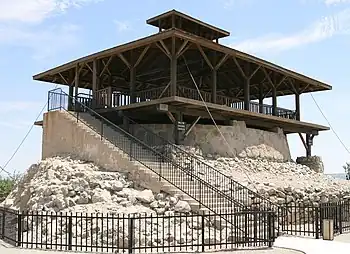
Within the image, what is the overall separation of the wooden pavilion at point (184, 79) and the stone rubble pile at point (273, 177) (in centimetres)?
198

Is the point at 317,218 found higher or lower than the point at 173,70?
lower

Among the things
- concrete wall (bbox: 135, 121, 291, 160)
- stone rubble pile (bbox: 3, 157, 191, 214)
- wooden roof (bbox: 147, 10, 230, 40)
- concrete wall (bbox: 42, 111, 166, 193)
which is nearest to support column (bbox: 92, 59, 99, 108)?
concrete wall (bbox: 42, 111, 166, 193)

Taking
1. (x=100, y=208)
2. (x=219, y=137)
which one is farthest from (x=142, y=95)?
(x=100, y=208)

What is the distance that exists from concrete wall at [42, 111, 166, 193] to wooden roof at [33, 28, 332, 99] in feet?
13.3

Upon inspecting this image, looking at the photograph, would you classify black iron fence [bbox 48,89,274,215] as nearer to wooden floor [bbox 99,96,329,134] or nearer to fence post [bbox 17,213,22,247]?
wooden floor [bbox 99,96,329,134]

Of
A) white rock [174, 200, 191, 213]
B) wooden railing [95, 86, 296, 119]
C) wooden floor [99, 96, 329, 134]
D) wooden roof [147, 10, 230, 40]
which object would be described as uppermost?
wooden roof [147, 10, 230, 40]

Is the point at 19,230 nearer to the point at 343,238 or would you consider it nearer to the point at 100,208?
the point at 100,208

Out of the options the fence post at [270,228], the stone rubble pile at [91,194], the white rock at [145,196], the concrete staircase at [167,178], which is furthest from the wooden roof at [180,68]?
the fence post at [270,228]

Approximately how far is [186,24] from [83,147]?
10114mm

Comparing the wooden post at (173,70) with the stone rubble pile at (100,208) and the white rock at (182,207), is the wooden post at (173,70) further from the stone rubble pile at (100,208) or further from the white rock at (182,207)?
the white rock at (182,207)

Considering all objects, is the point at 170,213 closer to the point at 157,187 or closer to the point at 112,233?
the point at 157,187

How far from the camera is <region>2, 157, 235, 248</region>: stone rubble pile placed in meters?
13.4

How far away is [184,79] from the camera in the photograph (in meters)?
28.5

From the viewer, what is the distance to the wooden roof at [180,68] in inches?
838
